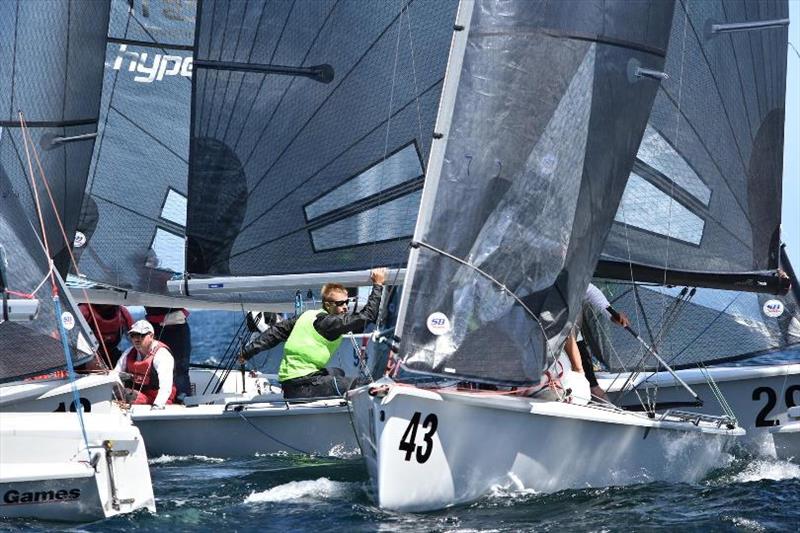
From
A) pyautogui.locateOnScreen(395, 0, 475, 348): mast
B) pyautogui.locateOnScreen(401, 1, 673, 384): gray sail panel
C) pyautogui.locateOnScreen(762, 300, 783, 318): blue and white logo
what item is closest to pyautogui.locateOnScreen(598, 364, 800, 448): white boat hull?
pyautogui.locateOnScreen(762, 300, 783, 318): blue and white logo

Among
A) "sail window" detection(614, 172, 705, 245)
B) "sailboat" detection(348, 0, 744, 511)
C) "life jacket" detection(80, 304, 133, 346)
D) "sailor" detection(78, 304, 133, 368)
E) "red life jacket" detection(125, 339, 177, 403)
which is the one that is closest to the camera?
"sailboat" detection(348, 0, 744, 511)

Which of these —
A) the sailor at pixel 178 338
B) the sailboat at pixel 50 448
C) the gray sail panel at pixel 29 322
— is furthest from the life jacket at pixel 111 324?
the sailboat at pixel 50 448

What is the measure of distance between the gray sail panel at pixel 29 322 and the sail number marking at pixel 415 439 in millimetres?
2526

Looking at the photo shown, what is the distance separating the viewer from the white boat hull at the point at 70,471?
8.26 metres

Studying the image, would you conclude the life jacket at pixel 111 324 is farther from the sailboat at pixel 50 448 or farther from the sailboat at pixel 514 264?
the sailboat at pixel 514 264

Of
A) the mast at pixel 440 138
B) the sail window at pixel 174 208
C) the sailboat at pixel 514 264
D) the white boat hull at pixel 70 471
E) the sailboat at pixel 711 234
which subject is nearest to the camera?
the white boat hull at pixel 70 471

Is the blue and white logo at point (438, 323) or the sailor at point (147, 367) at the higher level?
the blue and white logo at point (438, 323)

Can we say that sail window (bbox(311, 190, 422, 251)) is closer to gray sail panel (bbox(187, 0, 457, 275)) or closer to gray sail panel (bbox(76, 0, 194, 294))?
gray sail panel (bbox(187, 0, 457, 275))

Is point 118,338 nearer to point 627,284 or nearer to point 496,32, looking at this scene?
point 627,284

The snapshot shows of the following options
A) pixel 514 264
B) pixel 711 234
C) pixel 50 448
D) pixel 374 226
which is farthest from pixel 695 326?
pixel 50 448

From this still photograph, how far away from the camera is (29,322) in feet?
32.5

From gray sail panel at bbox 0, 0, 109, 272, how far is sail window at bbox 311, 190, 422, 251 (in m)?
1.88

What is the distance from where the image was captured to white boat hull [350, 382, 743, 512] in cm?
856

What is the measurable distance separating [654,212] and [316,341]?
2.51 m
